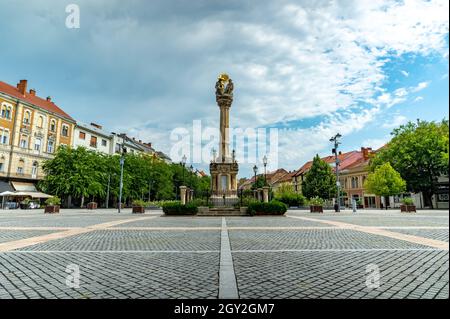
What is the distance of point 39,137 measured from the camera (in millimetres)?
43750

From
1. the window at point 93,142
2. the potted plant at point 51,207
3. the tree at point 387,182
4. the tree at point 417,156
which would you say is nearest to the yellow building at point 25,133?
the window at point 93,142

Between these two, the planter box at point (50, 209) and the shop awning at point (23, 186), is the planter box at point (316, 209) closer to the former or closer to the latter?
the planter box at point (50, 209)

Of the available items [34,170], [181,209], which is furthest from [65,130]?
[181,209]

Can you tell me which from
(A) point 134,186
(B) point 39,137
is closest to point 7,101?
(B) point 39,137

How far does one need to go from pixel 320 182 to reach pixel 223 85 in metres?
31.0

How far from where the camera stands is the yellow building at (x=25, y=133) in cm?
3847

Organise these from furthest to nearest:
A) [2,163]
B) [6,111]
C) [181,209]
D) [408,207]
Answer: [6,111] → [2,163] → [408,207] → [181,209]

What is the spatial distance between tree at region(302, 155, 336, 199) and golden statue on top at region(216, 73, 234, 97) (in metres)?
30.0

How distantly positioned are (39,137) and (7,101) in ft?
22.0

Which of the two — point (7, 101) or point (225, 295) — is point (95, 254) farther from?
point (7, 101)

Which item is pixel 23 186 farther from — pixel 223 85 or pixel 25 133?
pixel 223 85

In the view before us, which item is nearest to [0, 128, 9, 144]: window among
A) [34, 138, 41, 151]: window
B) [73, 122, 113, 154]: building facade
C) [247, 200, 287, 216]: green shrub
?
[34, 138, 41, 151]: window

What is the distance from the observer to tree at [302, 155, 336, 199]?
5175 cm

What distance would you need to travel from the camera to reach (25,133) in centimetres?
4144
